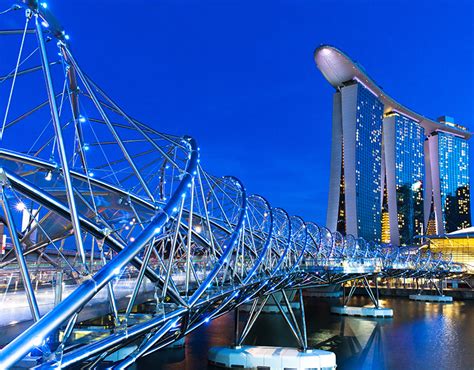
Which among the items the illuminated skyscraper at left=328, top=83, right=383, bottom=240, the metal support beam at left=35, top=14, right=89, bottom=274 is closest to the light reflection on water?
the metal support beam at left=35, top=14, right=89, bottom=274

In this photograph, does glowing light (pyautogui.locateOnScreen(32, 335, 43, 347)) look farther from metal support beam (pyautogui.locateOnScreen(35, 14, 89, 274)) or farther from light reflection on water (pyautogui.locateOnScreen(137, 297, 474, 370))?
light reflection on water (pyautogui.locateOnScreen(137, 297, 474, 370))

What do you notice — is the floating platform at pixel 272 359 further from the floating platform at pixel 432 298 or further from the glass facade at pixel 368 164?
the glass facade at pixel 368 164

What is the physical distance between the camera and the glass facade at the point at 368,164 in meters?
156

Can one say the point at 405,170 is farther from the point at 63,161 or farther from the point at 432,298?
the point at 63,161

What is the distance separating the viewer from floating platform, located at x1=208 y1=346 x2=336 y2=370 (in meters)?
31.3

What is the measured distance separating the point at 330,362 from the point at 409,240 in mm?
174705

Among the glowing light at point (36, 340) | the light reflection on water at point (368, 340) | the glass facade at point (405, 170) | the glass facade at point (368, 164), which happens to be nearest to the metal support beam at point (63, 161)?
the glowing light at point (36, 340)

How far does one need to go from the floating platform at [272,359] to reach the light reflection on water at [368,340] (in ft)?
5.19

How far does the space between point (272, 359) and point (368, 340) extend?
602 inches

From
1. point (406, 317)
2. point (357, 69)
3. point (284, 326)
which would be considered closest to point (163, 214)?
point (284, 326)

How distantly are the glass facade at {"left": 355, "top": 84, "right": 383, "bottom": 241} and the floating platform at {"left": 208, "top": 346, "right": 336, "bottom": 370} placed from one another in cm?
12437

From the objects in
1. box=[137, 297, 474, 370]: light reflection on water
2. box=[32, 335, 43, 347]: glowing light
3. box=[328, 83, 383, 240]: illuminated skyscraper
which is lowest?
box=[137, 297, 474, 370]: light reflection on water

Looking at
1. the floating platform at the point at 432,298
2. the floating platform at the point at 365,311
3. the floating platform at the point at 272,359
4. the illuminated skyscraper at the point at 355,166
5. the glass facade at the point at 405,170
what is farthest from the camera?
the glass facade at the point at 405,170

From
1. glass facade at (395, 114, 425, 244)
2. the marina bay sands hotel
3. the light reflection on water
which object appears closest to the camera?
the light reflection on water
